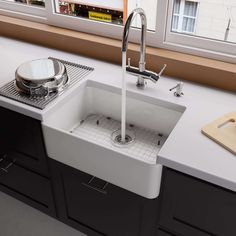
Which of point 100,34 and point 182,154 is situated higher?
point 100,34

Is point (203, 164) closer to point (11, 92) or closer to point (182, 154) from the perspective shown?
point (182, 154)

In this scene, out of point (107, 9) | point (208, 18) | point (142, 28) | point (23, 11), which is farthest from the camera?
point (23, 11)

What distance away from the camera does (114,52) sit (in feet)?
5.42

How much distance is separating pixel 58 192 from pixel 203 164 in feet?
2.65

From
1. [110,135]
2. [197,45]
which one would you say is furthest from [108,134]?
[197,45]

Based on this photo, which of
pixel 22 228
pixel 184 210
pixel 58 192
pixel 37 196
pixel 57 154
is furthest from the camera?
pixel 22 228

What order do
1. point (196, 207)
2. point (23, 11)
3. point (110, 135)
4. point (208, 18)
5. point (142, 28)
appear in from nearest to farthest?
1. point (196, 207)
2. point (142, 28)
3. point (110, 135)
4. point (208, 18)
5. point (23, 11)

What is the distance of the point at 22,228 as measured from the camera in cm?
184

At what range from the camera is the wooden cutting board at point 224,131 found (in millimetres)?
1132

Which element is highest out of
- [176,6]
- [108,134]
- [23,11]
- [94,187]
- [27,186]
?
[176,6]

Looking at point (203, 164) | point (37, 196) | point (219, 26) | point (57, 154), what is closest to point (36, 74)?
point (57, 154)

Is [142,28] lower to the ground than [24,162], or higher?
higher

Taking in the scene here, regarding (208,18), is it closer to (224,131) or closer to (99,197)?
(224,131)

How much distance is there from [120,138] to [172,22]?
639 millimetres
